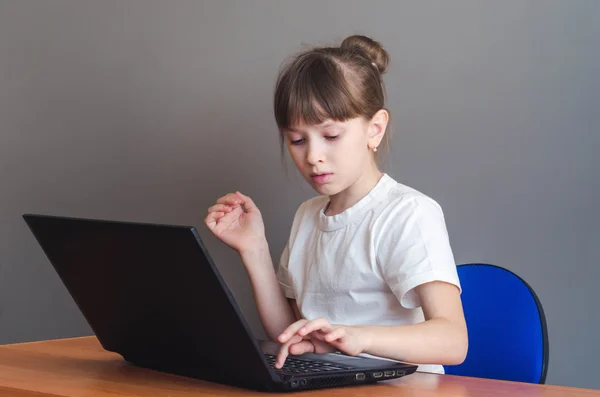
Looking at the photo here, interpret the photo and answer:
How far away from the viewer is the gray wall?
147cm

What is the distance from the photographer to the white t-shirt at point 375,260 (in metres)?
1.17

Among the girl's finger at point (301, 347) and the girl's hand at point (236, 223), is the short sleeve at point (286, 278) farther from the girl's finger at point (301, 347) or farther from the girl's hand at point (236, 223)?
the girl's finger at point (301, 347)

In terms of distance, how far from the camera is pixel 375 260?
1260 millimetres

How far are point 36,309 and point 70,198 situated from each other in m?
0.33

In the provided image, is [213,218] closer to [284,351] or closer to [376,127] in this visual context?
[376,127]

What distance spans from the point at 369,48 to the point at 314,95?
0.21m

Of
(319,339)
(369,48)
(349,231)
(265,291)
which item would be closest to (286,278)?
(265,291)

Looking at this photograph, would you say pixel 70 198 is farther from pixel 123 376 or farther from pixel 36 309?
pixel 123 376

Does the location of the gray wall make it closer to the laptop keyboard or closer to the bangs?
the bangs

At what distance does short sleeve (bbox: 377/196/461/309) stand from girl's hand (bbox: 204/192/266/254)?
0.85 ft

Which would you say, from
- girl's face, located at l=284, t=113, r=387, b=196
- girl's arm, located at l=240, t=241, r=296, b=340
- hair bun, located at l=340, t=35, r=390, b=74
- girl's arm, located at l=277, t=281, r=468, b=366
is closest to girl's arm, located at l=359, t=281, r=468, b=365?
girl's arm, located at l=277, t=281, r=468, b=366

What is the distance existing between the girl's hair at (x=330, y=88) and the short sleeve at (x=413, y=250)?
0.18m

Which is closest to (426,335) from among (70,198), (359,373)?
(359,373)

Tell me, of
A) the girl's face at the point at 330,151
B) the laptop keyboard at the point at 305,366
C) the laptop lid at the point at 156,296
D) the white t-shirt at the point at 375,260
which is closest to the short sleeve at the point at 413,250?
the white t-shirt at the point at 375,260
